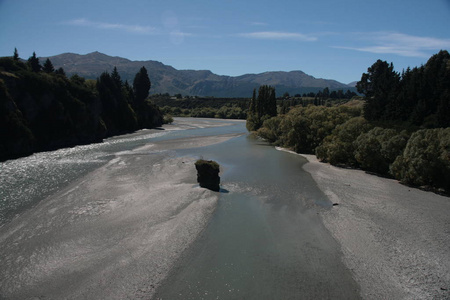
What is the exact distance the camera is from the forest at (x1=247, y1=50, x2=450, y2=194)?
99.6 ft

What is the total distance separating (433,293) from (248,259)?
9.14 metres

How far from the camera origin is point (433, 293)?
14945 millimetres

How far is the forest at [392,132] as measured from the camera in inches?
Result: 1195

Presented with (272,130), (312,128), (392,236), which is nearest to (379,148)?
(312,128)

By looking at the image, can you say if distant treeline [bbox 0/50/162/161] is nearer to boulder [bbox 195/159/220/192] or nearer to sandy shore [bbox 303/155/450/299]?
boulder [bbox 195/159/220/192]

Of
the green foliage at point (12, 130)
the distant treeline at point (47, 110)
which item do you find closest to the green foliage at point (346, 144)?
the distant treeline at point (47, 110)

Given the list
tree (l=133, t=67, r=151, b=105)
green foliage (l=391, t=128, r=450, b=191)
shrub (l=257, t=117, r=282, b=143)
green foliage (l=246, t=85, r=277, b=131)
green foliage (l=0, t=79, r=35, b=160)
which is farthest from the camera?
tree (l=133, t=67, r=151, b=105)

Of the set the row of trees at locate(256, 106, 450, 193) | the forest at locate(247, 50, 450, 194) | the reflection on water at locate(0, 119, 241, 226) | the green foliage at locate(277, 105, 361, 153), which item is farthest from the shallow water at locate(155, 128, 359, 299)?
the green foliage at locate(277, 105, 361, 153)

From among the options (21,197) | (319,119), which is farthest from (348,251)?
(319,119)

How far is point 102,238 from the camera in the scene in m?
20.1

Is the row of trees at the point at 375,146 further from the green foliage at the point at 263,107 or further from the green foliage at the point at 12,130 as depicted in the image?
the green foliage at the point at 12,130

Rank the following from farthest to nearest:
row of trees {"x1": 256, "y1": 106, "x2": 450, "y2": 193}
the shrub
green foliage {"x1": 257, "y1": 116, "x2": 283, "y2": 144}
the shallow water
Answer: the shrub, green foliage {"x1": 257, "y1": 116, "x2": 283, "y2": 144}, row of trees {"x1": 256, "y1": 106, "x2": 450, "y2": 193}, the shallow water

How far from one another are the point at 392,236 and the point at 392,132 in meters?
20.9

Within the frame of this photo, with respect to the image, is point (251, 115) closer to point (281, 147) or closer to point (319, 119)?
point (281, 147)
